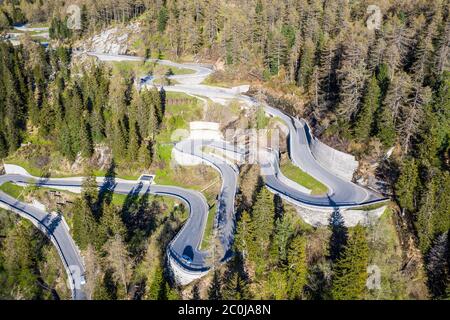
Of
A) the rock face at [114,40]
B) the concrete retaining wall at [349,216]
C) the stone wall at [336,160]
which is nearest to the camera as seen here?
the concrete retaining wall at [349,216]

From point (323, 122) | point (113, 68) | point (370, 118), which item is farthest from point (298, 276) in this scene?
point (113, 68)

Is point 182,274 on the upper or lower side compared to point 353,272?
lower

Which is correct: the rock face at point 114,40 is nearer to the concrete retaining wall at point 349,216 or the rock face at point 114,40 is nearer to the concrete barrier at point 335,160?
the concrete barrier at point 335,160

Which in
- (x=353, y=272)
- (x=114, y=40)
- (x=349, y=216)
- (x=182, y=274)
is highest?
(x=114, y=40)

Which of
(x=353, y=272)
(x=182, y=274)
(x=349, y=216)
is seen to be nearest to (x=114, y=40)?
(x=182, y=274)

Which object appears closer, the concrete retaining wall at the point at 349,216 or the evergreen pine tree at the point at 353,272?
the evergreen pine tree at the point at 353,272

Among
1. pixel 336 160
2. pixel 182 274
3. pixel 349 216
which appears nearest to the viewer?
pixel 182 274

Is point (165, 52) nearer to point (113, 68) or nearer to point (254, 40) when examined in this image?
point (113, 68)

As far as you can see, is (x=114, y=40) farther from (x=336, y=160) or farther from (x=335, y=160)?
(x=336, y=160)

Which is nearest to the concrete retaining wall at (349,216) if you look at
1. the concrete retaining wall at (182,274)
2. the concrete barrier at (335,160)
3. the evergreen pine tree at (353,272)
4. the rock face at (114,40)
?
the evergreen pine tree at (353,272)
